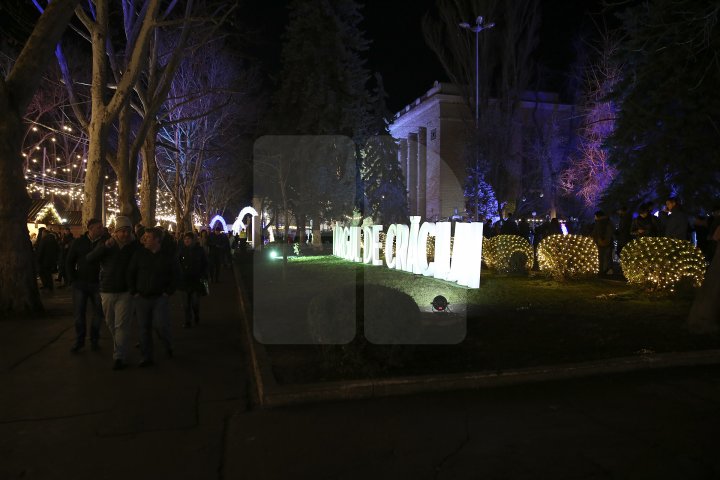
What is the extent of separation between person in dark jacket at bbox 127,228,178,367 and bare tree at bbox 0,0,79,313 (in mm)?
5356

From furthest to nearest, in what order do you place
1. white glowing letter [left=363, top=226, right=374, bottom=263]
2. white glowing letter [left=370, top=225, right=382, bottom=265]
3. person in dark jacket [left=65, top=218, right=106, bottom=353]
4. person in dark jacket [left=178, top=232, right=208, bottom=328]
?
white glowing letter [left=363, top=226, right=374, bottom=263] < white glowing letter [left=370, top=225, right=382, bottom=265] < person in dark jacket [left=178, top=232, right=208, bottom=328] < person in dark jacket [left=65, top=218, right=106, bottom=353]

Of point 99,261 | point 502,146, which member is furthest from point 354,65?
point 99,261

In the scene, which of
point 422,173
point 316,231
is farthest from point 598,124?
point 422,173

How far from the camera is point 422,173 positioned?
178ft

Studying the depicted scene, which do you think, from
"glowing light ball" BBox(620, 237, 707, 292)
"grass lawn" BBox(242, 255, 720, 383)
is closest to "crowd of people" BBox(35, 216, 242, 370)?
"grass lawn" BBox(242, 255, 720, 383)

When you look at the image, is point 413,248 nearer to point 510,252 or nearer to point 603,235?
point 510,252

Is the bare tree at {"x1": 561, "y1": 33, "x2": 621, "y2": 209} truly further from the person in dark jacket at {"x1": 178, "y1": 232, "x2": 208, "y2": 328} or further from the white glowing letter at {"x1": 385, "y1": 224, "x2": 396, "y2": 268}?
the person in dark jacket at {"x1": 178, "y1": 232, "x2": 208, "y2": 328}

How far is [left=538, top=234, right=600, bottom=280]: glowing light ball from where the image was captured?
12.9 metres

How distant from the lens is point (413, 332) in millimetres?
6664

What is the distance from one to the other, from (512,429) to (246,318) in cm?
701

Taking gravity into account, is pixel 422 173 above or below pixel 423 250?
above

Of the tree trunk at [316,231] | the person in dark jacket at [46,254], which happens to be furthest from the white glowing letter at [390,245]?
the tree trunk at [316,231]

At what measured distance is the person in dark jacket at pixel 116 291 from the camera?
24.2 ft

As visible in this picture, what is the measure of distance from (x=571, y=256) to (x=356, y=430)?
9332 millimetres
